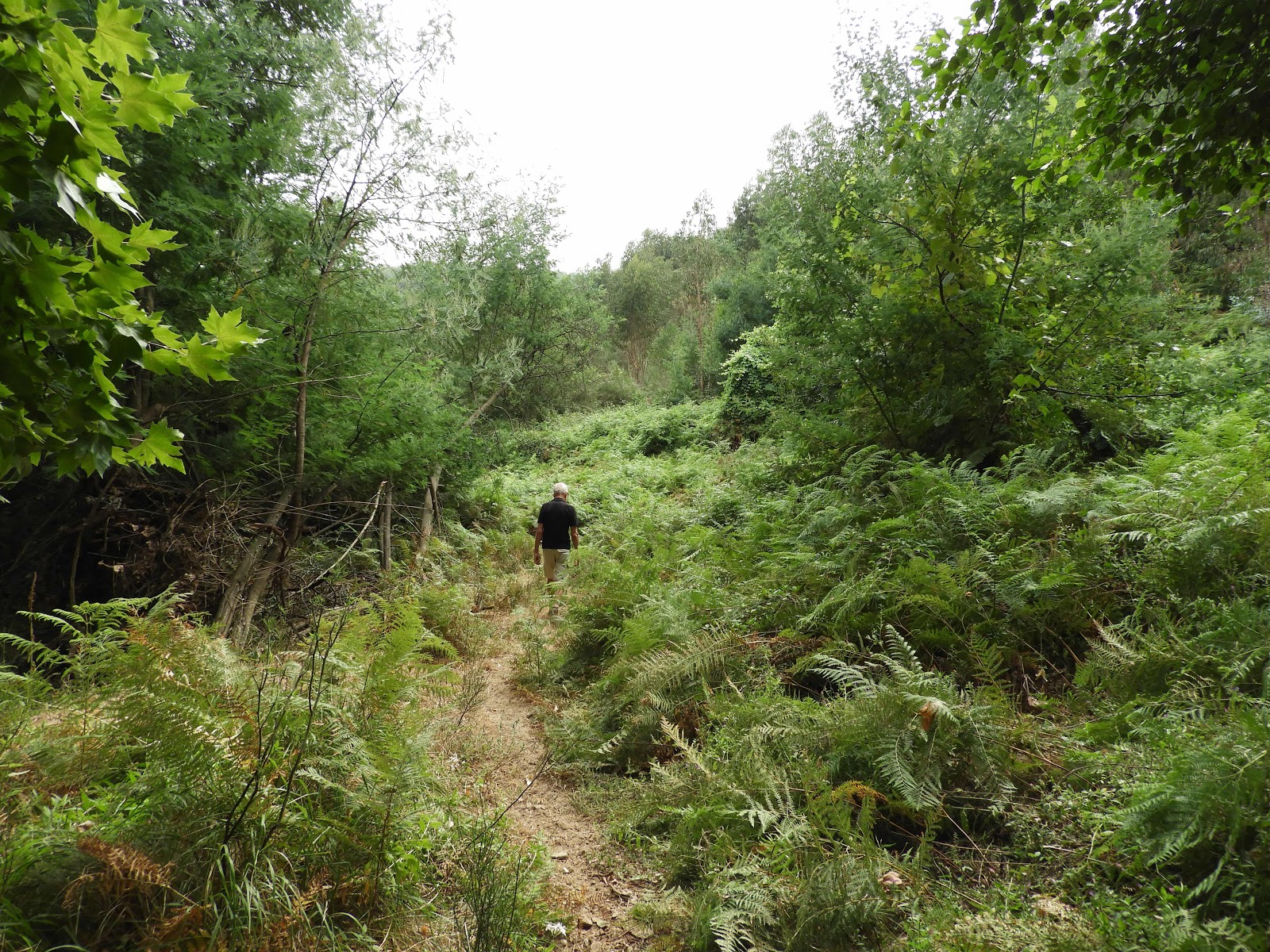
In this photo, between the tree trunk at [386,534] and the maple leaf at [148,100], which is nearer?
the maple leaf at [148,100]

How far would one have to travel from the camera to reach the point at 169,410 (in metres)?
5.82

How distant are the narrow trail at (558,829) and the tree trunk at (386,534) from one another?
329cm

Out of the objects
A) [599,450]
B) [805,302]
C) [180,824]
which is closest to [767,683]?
[180,824]

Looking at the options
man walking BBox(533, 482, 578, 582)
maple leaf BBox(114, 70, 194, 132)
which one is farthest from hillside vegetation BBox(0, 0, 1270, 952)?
Result: man walking BBox(533, 482, 578, 582)

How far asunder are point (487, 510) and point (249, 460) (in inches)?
246

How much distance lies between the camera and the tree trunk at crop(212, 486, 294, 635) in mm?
5875

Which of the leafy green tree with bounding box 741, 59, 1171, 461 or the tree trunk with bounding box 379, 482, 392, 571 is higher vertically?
the leafy green tree with bounding box 741, 59, 1171, 461

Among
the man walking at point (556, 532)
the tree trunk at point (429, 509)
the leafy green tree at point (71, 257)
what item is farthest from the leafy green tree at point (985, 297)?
the tree trunk at point (429, 509)

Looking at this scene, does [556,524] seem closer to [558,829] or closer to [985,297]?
[558,829]

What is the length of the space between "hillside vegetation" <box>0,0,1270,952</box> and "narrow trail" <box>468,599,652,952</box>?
110 mm

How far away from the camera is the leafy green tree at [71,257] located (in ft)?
4.41

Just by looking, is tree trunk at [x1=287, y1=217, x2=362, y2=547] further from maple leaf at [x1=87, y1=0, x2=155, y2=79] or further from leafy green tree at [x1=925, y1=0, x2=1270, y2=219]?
leafy green tree at [x1=925, y1=0, x2=1270, y2=219]

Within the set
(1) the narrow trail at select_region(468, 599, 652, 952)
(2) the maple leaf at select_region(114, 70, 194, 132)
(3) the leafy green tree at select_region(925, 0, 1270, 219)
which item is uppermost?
(3) the leafy green tree at select_region(925, 0, 1270, 219)

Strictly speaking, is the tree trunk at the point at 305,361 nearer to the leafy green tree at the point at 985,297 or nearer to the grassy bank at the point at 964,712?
the grassy bank at the point at 964,712
